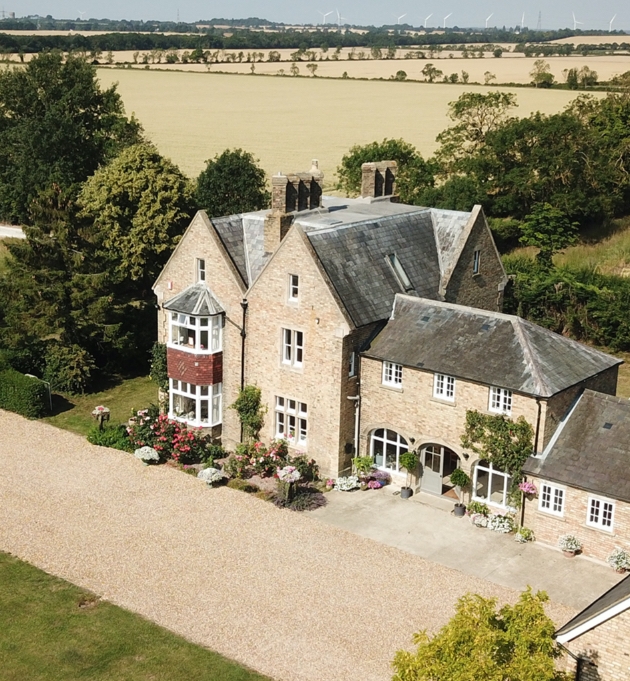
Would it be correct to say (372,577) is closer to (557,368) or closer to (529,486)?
(529,486)

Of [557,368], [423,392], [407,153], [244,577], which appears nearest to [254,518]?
[244,577]

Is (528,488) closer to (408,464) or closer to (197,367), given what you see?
(408,464)

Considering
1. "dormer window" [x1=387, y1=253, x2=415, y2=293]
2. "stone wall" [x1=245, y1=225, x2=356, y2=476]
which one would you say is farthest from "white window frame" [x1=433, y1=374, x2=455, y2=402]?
"dormer window" [x1=387, y1=253, x2=415, y2=293]

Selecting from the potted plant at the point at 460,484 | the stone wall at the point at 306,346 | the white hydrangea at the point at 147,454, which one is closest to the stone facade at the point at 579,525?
the potted plant at the point at 460,484

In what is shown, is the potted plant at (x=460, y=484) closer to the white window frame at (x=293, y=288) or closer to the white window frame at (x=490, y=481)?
the white window frame at (x=490, y=481)

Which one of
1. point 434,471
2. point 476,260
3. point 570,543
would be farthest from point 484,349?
point 476,260
